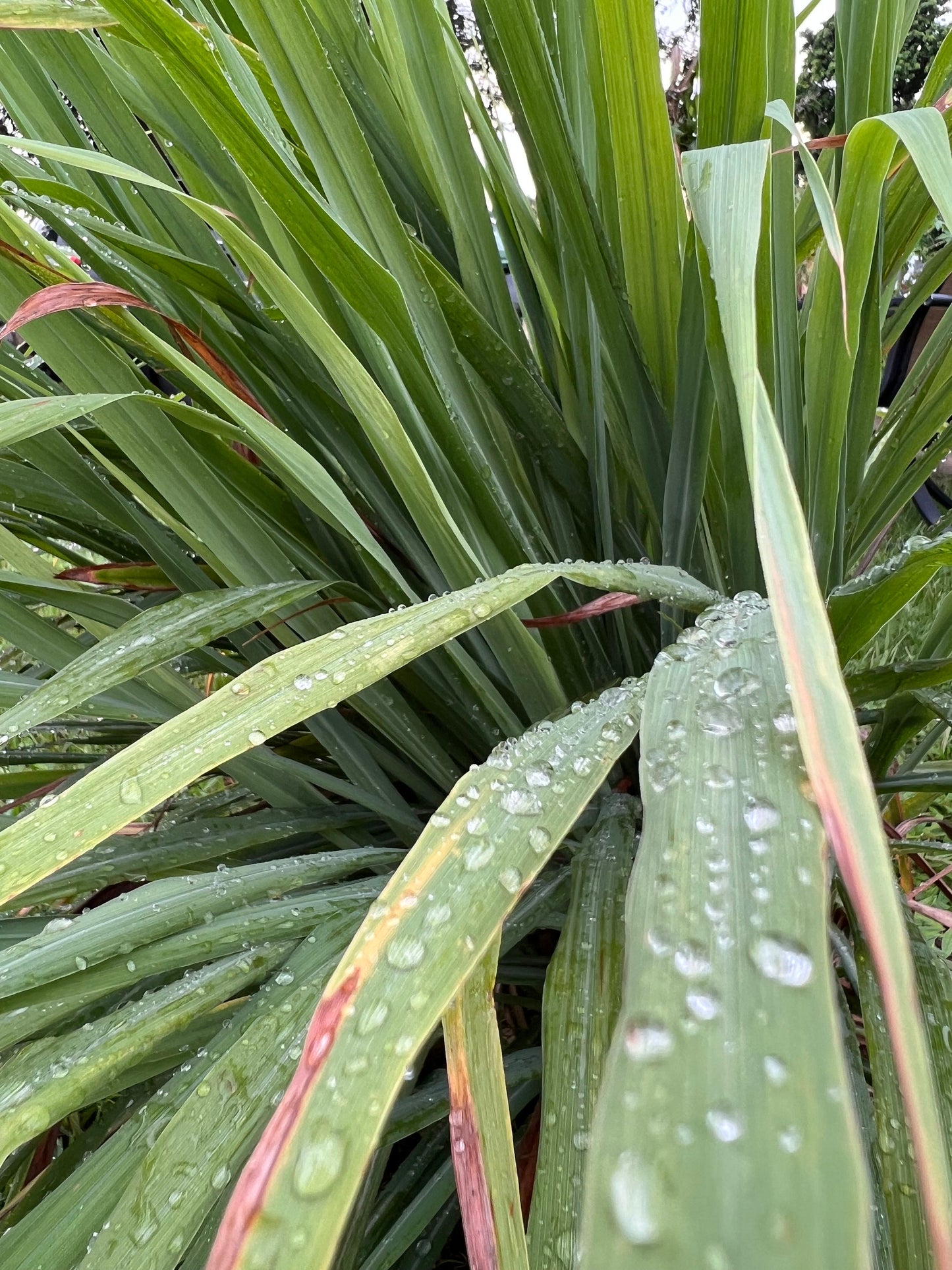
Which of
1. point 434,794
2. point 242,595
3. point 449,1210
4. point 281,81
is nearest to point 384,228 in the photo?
point 281,81

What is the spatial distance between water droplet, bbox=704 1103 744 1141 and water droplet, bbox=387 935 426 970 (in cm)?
8

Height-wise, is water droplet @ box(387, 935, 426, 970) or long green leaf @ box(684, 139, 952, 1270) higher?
long green leaf @ box(684, 139, 952, 1270)

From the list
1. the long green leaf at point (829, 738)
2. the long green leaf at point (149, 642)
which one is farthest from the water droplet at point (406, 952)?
the long green leaf at point (149, 642)

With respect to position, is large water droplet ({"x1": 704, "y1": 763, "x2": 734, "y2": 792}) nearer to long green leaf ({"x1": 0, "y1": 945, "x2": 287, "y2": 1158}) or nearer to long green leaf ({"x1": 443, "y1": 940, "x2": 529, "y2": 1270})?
long green leaf ({"x1": 443, "y1": 940, "x2": 529, "y2": 1270})

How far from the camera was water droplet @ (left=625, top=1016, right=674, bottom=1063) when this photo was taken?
141 millimetres

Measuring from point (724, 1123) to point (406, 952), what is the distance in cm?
8

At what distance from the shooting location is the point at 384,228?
1.43 feet

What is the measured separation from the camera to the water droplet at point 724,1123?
13 cm

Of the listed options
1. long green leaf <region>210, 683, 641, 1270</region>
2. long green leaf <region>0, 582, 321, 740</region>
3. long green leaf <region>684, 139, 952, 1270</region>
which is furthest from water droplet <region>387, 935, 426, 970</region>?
long green leaf <region>0, 582, 321, 740</region>

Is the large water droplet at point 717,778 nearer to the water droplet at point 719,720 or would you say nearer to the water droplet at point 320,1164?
the water droplet at point 719,720

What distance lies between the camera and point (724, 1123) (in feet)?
0.43

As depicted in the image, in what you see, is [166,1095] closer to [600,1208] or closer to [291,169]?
[600,1208]

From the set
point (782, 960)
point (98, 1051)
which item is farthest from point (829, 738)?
point (98, 1051)

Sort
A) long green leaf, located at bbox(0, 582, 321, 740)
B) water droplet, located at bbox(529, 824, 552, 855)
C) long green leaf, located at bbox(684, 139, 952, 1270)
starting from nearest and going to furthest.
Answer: long green leaf, located at bbox(684, 139, 952, 1270)
water droplet, located at bbox(529, 824, 552, 855)
long green leaf, located at bbox(0, 582, 321, 740)
